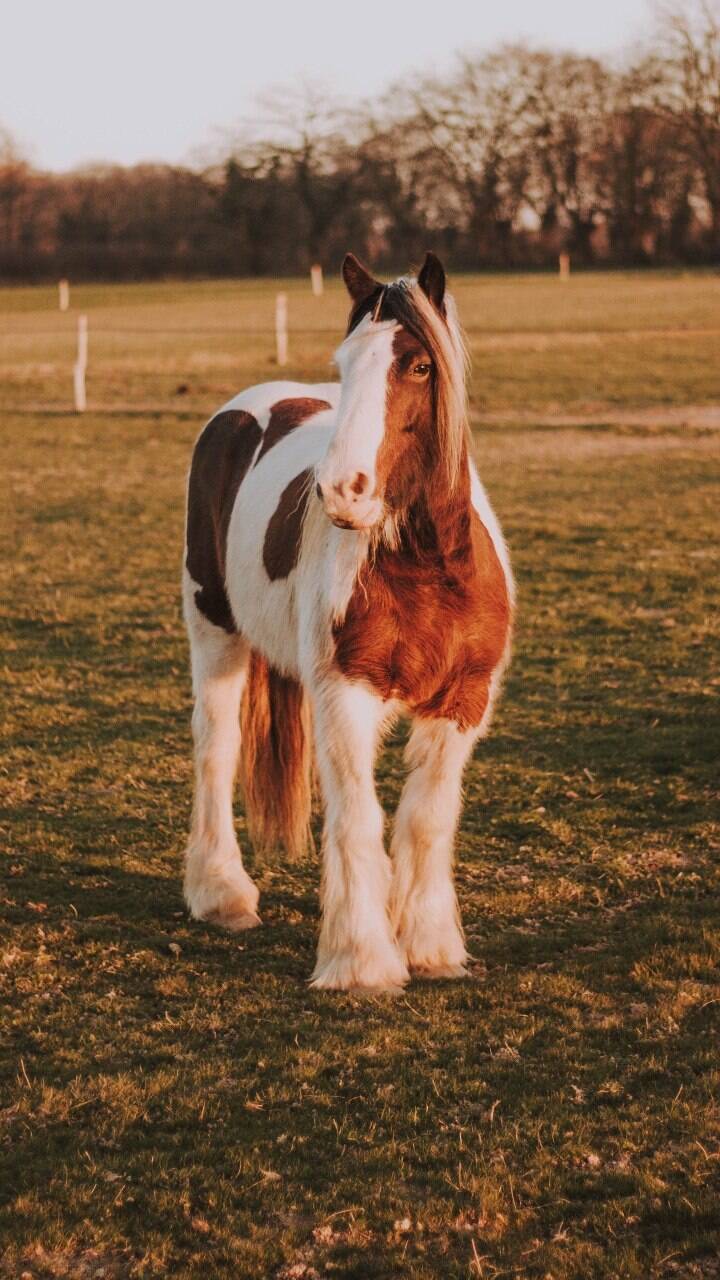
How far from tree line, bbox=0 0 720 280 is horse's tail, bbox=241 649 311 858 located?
55409mm

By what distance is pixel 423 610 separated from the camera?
405 cm

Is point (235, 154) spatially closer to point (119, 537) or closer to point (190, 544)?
point (119, 537)

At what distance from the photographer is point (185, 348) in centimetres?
3197

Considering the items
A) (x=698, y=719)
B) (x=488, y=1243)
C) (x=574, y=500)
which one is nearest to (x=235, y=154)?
(x=574, y=500)

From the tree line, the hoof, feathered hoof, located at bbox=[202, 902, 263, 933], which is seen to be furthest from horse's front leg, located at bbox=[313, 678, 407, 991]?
the tree line

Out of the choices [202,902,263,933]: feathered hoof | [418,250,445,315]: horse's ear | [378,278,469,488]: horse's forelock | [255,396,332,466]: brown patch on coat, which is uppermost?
[418,250,445,315]: horse's ear

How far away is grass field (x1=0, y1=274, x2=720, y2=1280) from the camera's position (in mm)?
3025

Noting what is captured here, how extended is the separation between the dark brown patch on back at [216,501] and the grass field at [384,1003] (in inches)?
45.6

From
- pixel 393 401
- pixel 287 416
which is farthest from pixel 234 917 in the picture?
pixel 393 401

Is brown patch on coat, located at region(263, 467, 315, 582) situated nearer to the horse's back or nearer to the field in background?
the horse's back

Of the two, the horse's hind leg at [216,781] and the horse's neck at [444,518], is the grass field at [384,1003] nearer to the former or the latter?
the horse's hind leg at [216,781]

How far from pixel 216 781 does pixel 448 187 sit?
65759 millimetres

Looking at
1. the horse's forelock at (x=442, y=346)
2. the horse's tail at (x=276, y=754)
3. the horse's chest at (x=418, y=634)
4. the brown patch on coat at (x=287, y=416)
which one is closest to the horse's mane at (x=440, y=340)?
the horse's forelock at (x=442, y=346)

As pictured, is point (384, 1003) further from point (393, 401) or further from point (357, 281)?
point (357, 281)
